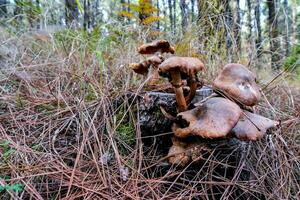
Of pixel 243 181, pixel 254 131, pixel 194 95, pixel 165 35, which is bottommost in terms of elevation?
pixel 243 181

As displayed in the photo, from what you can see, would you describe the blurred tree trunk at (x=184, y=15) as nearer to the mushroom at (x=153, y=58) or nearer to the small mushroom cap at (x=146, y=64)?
the mushroom at (x=153, y=58)

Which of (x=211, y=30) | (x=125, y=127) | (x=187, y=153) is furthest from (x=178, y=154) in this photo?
(x=211, y=30)

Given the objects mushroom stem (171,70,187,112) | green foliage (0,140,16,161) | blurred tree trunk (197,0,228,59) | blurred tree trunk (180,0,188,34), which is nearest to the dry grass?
green foliage (0,140,16,161)

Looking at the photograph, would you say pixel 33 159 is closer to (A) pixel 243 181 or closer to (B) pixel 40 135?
(B) pixel 40 135

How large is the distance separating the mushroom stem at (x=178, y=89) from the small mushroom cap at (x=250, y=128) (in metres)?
0.28

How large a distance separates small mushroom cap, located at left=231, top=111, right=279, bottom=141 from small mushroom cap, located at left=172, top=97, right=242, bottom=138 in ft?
0.28

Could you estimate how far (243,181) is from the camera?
1.25 m

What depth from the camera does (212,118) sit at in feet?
3.66

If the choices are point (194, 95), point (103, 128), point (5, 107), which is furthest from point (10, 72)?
point (194, 95)

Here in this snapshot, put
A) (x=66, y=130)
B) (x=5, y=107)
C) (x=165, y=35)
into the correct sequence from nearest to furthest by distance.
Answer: (x=66, y=130) < (x=5, y=107) < (x=165, y=35)

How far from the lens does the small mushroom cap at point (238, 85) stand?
47.2 inches

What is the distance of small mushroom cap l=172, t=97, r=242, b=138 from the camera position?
1.08m

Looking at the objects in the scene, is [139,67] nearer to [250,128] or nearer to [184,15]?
[250,128]

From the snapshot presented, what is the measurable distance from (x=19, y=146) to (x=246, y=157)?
110cm
